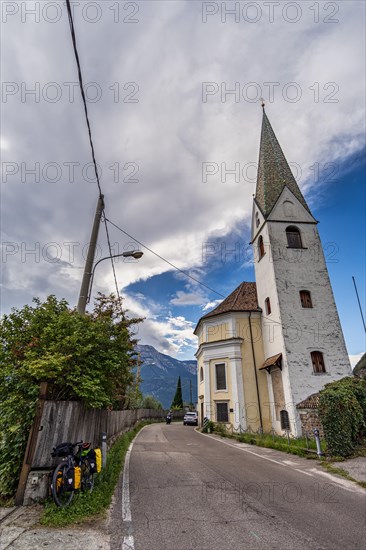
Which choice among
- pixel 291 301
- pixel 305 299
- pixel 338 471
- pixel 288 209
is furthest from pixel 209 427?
pixel 288 209

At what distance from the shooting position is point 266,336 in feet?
77.9

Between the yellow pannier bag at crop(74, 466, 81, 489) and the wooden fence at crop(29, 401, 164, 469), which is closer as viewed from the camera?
the yellow pannier bag at crop(74, 466, 81, 489)

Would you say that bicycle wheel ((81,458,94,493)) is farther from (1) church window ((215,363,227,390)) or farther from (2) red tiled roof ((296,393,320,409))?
(1) church window ((215,363,227,390))

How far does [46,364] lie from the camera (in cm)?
555

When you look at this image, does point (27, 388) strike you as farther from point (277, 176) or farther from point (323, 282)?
point (277, 176)

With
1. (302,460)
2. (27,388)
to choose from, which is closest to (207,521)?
(27,388)

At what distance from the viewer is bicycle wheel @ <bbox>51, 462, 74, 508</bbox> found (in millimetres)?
4754

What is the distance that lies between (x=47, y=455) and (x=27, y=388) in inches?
50.4

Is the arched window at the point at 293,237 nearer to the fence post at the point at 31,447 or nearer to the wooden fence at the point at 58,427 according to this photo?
the wooden fence at the point at 58,427

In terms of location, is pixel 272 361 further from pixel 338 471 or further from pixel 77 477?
pixel 77 477

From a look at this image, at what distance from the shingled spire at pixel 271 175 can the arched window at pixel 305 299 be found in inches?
280

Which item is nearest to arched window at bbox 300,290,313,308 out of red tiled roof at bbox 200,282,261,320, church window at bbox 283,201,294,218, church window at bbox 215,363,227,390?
red tiled roof at bbox 200,282,261,320

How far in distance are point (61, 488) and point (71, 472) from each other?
25 centimetres

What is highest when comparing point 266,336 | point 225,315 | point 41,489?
point 225,315
